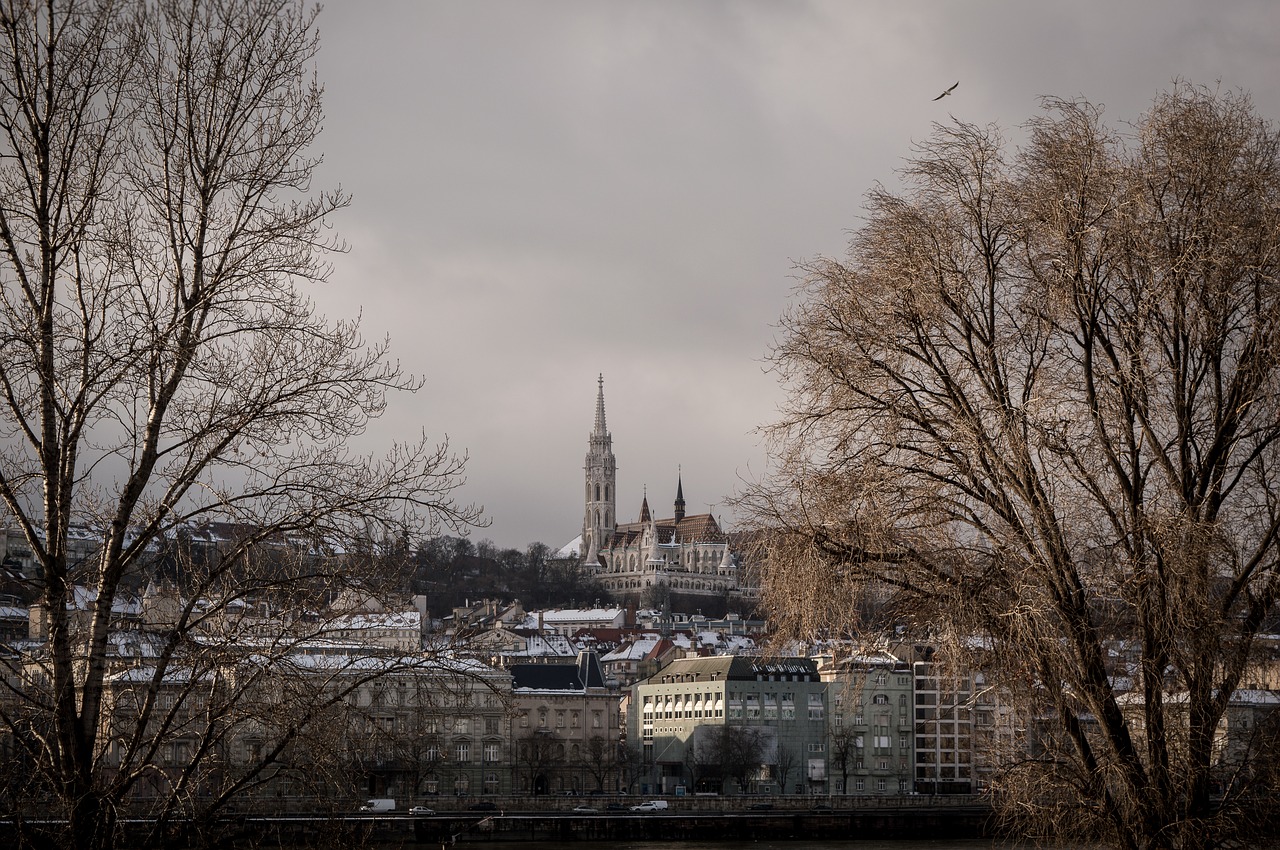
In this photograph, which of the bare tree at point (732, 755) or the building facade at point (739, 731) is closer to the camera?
the bare tree at point (732, 755)

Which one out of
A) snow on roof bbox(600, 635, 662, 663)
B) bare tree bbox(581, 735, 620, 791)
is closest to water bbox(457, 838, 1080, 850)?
bare tree bbox(581, 735, 620, 791)

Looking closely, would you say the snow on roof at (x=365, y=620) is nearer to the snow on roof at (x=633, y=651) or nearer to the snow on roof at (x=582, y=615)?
the snow on roof at (x=633, y=651)

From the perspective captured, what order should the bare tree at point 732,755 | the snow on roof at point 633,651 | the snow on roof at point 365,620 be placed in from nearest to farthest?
the snow on roof at point 365,620 → the bare tree at point 732,755 → the snow on roof at point 633,651

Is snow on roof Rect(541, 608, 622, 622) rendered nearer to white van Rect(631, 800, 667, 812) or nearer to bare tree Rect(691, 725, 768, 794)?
bare tree Rect(691, 725, 768, 794)

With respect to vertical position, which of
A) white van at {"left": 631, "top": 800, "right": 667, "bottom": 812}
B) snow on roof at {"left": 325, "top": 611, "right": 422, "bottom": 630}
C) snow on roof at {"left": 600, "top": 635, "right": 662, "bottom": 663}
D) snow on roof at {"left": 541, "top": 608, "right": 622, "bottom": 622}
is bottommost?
white van at {"left": 631, "top": 800, "right": 667, "bottom": 812}

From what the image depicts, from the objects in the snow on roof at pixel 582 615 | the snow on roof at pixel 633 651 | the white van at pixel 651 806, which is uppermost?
the snow on roof at pixel 582 615

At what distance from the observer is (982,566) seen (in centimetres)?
920

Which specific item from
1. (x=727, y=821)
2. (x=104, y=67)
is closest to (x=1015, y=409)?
(x=104, y=67)

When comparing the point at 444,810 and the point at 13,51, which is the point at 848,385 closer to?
the point at 13,51

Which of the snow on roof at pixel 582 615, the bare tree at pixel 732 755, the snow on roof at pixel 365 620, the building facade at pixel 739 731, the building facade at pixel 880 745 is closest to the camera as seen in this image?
the snow on roof at pixel 365 620

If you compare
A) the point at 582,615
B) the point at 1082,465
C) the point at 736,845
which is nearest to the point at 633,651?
the point at 582,615

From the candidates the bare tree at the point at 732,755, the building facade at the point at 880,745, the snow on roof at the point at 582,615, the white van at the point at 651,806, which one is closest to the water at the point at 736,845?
the white van at the point at 651,806

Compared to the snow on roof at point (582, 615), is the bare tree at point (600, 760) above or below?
below

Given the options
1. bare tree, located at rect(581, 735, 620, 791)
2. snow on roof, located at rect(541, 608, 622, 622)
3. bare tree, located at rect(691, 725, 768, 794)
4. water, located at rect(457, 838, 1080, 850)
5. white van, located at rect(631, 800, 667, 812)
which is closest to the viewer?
water, located at rect(457, 838, 1080, 850)
